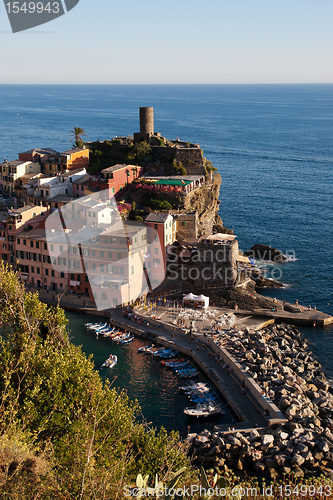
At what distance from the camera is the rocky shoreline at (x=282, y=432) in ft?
90.1

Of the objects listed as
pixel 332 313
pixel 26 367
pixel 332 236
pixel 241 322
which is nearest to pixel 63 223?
pixel 241 322

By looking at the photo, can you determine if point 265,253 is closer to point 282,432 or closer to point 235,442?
point 282,432

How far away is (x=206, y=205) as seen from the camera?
195 feet

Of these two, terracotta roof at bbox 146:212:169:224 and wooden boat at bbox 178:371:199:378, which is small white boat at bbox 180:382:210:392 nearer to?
wooden boat at bbox 178:371:199:378

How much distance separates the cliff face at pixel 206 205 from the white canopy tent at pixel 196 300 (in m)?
10.1

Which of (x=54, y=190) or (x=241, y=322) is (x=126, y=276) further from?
(x=54, y=190)

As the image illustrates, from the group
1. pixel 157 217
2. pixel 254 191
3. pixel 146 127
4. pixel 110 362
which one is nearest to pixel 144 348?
pixel 110 362

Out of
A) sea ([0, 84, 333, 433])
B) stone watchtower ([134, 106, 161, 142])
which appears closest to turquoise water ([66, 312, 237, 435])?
sea ([0, 84, 333, 433])

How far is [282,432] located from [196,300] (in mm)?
18738

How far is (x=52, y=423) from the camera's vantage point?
21219 mm

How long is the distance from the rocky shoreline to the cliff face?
20631mm

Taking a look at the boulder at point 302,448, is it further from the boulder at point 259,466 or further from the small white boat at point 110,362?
the small white boat at point 110,362

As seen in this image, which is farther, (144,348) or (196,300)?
(196,300)

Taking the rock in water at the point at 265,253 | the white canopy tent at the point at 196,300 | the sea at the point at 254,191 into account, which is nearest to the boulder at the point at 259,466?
the sea at the point at 254,191
